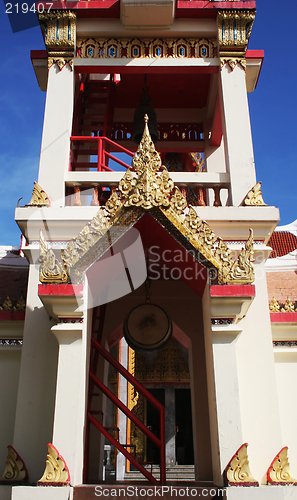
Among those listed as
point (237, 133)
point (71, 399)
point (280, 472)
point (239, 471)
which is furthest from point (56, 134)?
point (280, 472)

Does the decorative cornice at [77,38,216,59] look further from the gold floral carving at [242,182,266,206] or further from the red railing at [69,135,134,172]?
the gold floral carving at [242,182,266,206]

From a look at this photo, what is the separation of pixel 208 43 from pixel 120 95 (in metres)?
2.60

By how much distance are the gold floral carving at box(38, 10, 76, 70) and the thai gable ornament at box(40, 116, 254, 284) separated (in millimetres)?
3441

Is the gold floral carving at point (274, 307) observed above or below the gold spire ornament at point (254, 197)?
below

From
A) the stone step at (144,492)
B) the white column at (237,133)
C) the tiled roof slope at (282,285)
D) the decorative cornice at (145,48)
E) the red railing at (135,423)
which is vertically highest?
the decorative cornice at (145,48)

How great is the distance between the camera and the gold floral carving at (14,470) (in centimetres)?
515

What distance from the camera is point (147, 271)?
645 cm

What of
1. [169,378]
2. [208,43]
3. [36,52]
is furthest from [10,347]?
[169,378]

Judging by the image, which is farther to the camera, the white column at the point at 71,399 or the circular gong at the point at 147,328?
the circular gong at the point at 147,328

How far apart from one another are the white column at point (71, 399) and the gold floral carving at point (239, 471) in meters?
1.44

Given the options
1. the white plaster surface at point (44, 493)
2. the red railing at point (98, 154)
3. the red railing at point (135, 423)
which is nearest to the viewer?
the white plaster surface at point (44, 493)

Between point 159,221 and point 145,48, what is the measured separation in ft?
13.3

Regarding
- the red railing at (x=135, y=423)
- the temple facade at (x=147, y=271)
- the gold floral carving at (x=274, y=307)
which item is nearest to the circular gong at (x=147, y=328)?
the temple facade at (x=147, y=271)

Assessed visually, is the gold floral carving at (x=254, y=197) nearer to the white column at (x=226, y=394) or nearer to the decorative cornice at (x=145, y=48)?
the white column at (x=226, y=394)
